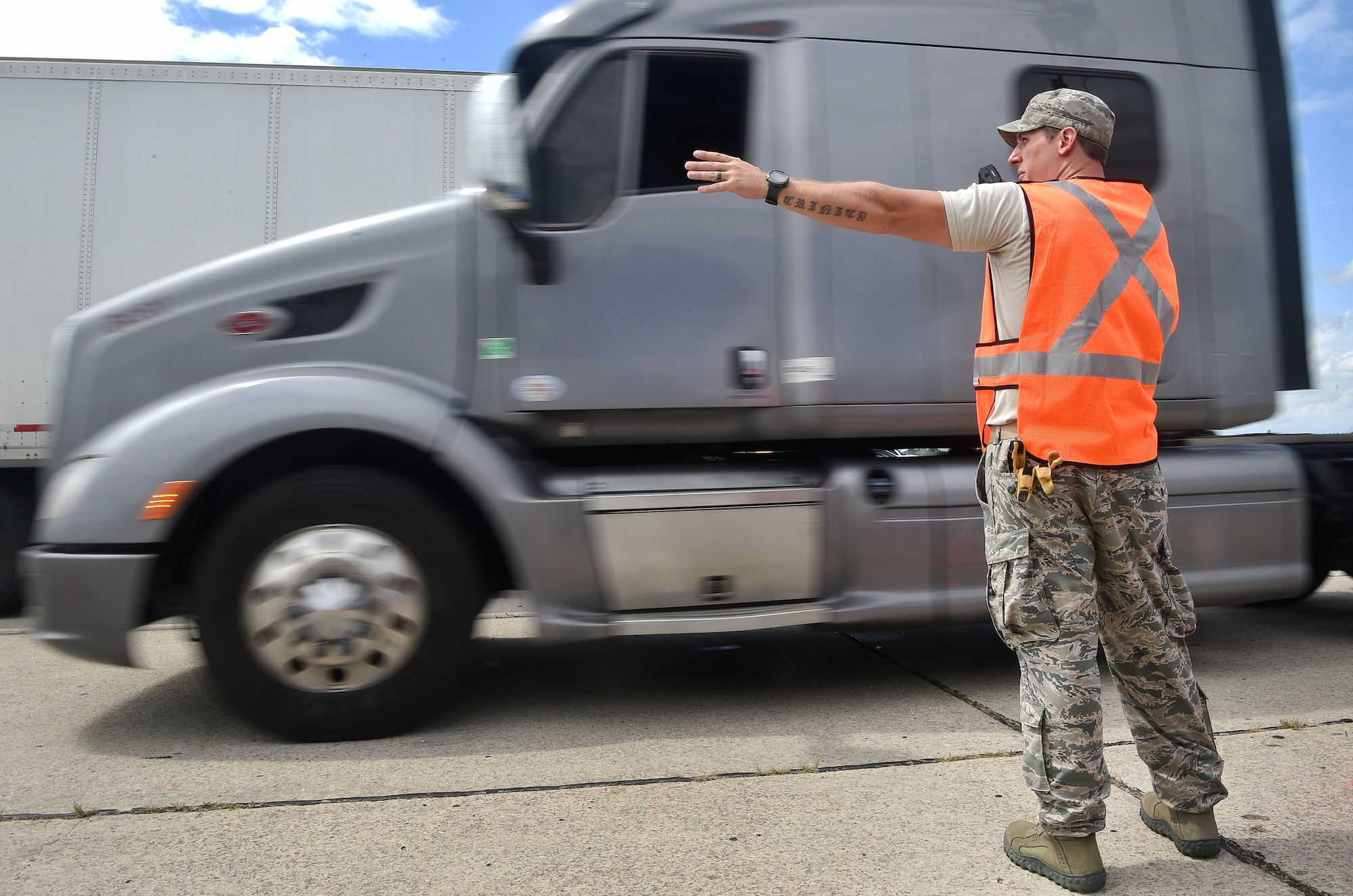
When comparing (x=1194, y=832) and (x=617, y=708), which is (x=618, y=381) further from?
(x=1194, y=832)

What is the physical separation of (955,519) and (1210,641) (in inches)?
84.8

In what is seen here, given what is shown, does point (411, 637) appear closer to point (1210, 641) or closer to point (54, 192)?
point (1210, 641)

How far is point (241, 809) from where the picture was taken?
2.79m

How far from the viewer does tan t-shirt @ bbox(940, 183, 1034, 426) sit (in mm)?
2254

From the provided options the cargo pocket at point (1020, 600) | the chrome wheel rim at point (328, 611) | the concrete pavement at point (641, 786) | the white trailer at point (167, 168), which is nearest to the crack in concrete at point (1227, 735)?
the concrete pavement at point (641, 786)

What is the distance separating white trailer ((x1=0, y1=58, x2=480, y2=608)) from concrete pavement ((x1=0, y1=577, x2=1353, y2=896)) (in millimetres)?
2554

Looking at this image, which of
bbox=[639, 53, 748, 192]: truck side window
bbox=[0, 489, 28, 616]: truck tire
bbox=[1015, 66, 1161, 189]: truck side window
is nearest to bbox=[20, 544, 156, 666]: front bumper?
bbox=[639, 53, 748, 192]: truck side window

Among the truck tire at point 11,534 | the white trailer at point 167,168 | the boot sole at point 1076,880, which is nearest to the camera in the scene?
the boot sole at point 1076,880

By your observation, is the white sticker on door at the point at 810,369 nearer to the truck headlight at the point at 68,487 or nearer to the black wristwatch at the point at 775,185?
the black wristwatch at the point at 775,185

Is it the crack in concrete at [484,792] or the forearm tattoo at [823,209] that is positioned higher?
the forearm tattoo at [823,209]

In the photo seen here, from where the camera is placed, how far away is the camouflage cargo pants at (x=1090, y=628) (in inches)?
87.9

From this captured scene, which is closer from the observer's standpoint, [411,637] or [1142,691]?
[1142,691]

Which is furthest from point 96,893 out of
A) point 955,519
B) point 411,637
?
point 955,519

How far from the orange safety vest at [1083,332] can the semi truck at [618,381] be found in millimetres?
1488
